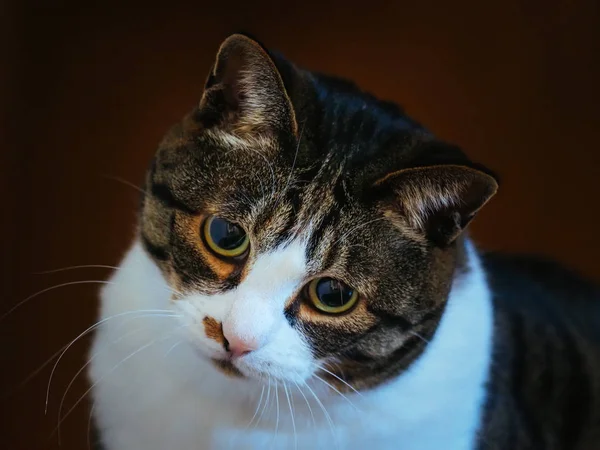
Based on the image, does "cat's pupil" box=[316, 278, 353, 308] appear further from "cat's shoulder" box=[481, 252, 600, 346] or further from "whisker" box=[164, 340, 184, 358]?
"cat's shoulder" box=[481, 252, 600, 346]

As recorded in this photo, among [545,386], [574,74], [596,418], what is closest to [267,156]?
[545,386]

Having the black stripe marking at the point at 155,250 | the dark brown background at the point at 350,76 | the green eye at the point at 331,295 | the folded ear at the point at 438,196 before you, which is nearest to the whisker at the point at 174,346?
the black stripe marking at the point at 155,250

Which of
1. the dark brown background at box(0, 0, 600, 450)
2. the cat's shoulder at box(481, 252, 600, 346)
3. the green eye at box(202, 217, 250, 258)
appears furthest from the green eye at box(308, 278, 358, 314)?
the dark brown background at box(0, 0, 600, 450)

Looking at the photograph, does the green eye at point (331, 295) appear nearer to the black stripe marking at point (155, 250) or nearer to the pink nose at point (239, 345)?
the pink nose at point (239, 345)

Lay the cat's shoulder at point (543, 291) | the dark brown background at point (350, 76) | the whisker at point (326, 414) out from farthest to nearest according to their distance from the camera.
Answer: the dark brown background at point (350, 76), the cat's shoulder at point (543, 291), the whisker at point (326, 414)

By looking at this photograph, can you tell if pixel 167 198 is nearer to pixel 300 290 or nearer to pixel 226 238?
pixel 226 238

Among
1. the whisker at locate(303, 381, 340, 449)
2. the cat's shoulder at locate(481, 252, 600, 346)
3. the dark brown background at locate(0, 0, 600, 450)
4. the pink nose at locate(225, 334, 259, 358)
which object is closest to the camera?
the pink nose at locate(225, 334, 259, 358)

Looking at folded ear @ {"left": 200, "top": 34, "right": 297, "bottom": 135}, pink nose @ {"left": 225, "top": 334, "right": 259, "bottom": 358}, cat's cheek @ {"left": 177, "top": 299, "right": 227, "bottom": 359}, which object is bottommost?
cat's cheek @ {"left": 177, "top": 299, "right": 227, "bottom": 359}
